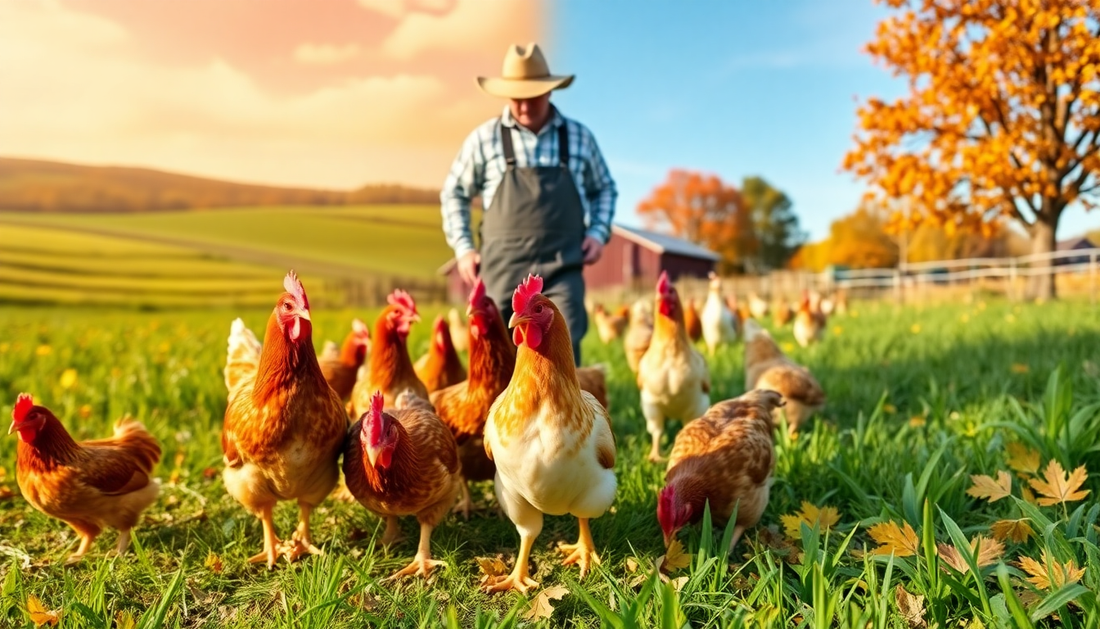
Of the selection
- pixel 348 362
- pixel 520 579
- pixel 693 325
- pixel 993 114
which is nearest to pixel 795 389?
pixel 520 579

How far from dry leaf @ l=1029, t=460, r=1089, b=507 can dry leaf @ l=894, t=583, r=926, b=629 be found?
0.95 meters

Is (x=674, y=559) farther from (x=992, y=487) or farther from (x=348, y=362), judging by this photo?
(x=348, y=362)

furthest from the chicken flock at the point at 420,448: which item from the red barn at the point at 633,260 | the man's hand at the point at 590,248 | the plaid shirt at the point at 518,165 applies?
the red barn at the point at 633,260

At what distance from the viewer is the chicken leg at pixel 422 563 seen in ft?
8.13

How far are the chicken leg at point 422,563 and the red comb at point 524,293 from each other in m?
1.09

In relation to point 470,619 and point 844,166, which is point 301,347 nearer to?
point 470,619

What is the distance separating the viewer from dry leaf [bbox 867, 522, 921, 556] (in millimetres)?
2139

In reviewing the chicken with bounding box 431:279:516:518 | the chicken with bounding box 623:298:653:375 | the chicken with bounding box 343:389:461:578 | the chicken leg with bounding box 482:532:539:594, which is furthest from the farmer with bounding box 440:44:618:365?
the chicken with bounding box 623:298:653:375

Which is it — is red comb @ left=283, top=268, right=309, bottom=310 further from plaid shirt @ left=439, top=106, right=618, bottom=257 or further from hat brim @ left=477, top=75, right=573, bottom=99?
hat brim @ left=477, top=75, right=573, bottom=99

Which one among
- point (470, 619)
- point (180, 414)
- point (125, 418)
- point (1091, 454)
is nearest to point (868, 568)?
point (470, 619)

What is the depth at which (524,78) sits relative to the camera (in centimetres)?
405

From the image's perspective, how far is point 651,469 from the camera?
3447 millimetres

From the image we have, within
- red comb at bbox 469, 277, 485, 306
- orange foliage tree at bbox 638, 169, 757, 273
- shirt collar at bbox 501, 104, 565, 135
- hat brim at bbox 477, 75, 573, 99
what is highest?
orange foliage tree at bbox 638, 169, 757, 273

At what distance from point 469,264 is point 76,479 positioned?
2354 millimetres
